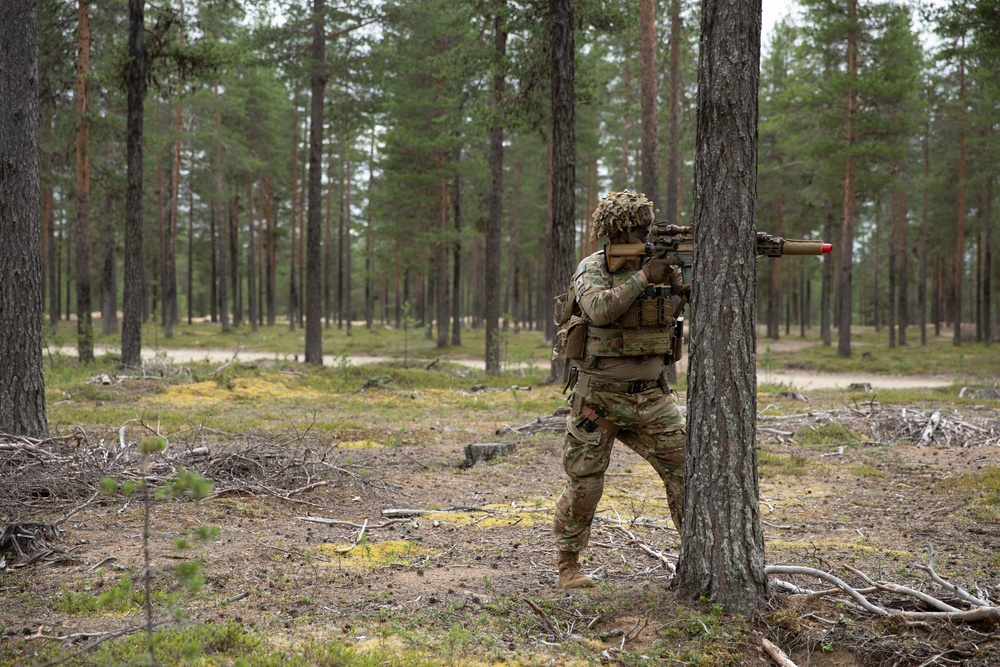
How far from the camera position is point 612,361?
13.6ft

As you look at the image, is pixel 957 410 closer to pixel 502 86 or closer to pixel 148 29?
pixel 502 86

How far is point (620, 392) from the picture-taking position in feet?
13.5

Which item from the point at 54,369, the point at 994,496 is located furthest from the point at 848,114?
the point at 54,369

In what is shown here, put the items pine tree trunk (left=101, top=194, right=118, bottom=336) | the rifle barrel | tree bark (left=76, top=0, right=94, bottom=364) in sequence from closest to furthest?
the rifle barrel
tree bark (left=76, top=0, right=94, bottom=364)
pine tree trunk (left=101, top=194, right=118, bottom=336)

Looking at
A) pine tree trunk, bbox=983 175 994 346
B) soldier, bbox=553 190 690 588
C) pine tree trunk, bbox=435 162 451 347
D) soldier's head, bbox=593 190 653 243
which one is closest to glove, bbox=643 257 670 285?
soldier, bbox=553 190 690 588

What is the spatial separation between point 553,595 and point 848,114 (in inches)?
907

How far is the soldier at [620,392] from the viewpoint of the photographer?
407cm

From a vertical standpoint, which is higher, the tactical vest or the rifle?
the rifle

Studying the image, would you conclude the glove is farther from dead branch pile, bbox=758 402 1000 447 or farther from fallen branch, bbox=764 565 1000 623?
dead branch pile, bbox=758 402 1000 447

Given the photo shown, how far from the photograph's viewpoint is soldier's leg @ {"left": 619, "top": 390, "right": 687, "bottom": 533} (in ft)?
13.3

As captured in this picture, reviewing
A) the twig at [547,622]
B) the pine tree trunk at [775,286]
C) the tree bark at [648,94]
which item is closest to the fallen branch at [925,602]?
the twig at [547,622]

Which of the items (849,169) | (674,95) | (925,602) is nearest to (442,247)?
(674,95)

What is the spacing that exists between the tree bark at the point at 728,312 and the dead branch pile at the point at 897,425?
6.08 meters

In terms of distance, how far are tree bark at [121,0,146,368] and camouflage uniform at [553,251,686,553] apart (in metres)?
12.5
